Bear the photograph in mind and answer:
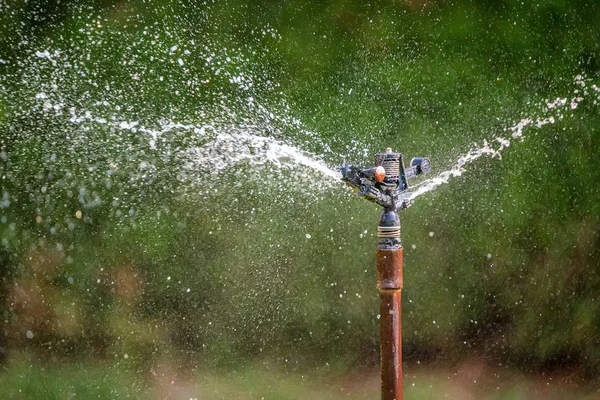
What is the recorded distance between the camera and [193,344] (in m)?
2.38

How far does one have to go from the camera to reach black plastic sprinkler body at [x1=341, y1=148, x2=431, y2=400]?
1.55 metres

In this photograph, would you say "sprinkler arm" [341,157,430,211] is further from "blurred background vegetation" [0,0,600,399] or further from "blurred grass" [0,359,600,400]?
"blurred grass" [0,359,600,400]

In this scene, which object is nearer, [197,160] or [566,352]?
[197,160]

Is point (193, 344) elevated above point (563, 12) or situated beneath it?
situated beneath

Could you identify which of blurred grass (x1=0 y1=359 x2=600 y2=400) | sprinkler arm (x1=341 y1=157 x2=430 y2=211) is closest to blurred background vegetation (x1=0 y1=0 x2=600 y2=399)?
blurred grass (x1=0 y1=359 x2=600 y2=400)

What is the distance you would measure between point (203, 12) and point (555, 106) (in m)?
1.41

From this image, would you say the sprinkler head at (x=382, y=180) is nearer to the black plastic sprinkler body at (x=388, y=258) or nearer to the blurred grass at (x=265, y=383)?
the black plastic sprinkler body at (x=388, y=258)

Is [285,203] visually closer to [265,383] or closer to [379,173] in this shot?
[265,383]

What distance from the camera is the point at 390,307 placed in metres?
1.56

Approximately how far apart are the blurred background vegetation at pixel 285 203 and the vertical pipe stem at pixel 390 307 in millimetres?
898

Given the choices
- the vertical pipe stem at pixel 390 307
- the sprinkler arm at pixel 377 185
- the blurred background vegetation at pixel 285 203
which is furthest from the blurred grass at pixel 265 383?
the sprinkler arm at pixel 377 185

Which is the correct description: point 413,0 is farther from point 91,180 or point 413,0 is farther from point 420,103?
point 91,180

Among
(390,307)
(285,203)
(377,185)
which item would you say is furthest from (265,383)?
(377,185)

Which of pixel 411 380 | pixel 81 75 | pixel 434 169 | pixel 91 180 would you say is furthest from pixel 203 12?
pixel 411 380
